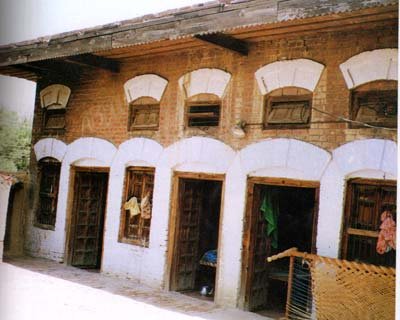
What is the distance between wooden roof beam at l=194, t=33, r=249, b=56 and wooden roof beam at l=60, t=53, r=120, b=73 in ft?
9.71

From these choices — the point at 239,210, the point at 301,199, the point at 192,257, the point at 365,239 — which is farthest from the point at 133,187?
the point at 365,239

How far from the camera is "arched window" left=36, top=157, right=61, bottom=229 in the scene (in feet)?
35.4

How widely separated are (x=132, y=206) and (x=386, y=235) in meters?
4.75

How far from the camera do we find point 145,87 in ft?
30.1

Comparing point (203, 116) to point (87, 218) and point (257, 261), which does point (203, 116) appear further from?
point (87, 218)

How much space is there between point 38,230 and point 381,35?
8083 millimetres

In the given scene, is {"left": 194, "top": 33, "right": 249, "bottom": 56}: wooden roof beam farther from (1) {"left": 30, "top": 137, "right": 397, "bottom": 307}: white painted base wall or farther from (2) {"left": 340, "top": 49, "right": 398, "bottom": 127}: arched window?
(2) {"left": 340, "top": 49, "right": 398, "bottom": 127}: arched window

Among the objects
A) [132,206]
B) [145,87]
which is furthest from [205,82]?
[132,206]

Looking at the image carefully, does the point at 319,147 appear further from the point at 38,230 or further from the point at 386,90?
the point at 38,230

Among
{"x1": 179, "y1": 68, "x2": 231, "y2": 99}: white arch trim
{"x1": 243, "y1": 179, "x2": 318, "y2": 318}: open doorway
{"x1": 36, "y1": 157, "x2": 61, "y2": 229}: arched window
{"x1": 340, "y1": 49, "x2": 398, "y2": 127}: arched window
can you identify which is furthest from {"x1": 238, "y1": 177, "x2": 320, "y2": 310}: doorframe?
{"x1": 36, "y1": 157, "x2": 61, "y2": 229}: arched window

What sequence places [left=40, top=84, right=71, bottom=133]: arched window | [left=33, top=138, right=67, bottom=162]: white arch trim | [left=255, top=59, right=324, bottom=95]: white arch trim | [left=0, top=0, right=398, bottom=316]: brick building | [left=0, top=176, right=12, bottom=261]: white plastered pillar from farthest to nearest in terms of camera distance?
1. [left=40, top=84, right=71, bottom=133]: arched window
2. [left=33, top=138, right=67, bottom=162]: white arch trim
3. [left=0, top=176, right=12, bottom=261]: white plastered pillar
4. [left=255, top=59, right=324, bottom=95]: white arch trim
5. [left=0, top=0, right=398, bottom=316]: brick building

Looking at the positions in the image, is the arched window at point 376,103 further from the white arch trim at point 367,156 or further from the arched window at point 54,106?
the arched window at point 54,106

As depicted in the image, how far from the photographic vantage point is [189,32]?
6.99m

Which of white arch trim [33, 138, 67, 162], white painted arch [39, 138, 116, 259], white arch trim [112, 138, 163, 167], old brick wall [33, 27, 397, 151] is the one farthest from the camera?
white arch trim [33, 138, 67, 162]
